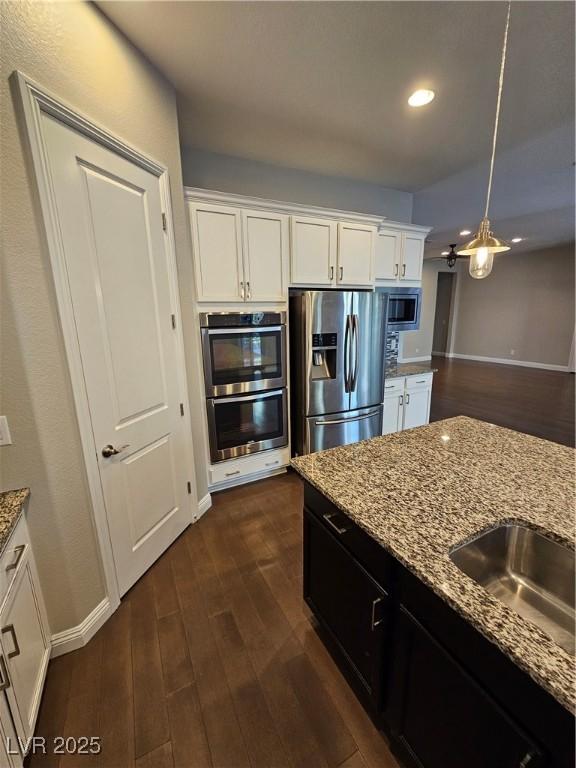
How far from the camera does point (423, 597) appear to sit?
865mm

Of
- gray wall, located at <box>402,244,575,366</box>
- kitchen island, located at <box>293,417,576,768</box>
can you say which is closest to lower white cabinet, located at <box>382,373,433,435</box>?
kitchen island, located at <box>293,417,576,768</box>

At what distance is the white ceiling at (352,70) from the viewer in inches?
57.6

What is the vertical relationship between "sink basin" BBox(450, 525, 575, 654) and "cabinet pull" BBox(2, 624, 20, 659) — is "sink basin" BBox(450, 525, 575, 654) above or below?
above

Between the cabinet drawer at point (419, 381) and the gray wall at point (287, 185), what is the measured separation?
192 centimetres

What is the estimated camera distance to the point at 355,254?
Result: 300cm

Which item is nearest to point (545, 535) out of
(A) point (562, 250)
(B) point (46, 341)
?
(B) point (46, 341)

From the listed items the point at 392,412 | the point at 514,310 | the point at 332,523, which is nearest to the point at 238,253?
the point at 332,523

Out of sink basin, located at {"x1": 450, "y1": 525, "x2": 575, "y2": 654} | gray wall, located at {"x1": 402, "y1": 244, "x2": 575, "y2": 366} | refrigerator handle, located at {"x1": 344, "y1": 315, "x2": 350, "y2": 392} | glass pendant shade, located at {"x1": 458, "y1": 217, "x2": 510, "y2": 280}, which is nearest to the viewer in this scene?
sink basin, located at {"x1": 450, "y1": 525, "x2": 575, "y2": 654}

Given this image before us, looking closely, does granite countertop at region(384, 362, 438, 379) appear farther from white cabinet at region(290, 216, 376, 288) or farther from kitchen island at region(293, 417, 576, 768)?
kitchen island at region(293, 417, 576, 768)

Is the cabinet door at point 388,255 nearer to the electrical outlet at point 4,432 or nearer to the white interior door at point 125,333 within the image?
the white interior door at point 125,333

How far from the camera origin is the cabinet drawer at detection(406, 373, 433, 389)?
3.52m

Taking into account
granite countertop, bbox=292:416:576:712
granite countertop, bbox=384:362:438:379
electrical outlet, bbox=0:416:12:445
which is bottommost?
granite countertop, bbox=292:416:576:712

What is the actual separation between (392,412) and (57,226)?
3201 millimetres

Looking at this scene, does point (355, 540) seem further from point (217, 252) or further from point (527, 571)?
point (217, 252)
